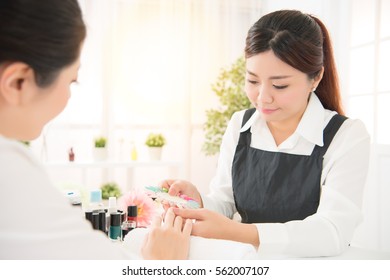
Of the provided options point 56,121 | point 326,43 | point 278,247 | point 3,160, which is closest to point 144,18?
point 56,121

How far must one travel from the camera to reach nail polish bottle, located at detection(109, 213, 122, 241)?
724mm

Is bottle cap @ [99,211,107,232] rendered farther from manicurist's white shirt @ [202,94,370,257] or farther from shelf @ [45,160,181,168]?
shelf @ [45,160,181,168]

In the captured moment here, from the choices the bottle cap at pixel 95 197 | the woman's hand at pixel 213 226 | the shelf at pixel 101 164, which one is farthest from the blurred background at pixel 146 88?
the woman's hand at pixel 213 226

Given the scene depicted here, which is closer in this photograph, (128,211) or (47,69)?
(47,69)

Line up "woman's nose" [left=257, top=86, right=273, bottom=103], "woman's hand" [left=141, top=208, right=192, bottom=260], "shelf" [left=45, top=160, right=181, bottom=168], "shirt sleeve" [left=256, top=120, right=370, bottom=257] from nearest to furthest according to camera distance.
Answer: "woman's hand" [left=141, top=208, right=192, bottom=260], "shirt sleeve" [left=256, top=120, right=370, bottom=257], "woman's nose" [left=257, top=86, right=273, bottom=103], "shelf" [left=45, top=160, right=181, bottom=168]

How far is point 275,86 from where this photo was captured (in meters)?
0.80

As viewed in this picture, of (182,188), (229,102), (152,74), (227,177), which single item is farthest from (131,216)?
(152,74)

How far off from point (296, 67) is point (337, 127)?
153mm

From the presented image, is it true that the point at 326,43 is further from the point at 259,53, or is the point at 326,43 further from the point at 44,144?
the point at 44,144

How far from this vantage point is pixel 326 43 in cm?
84

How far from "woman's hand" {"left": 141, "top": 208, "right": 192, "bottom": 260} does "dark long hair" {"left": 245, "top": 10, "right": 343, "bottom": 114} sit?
0.39 meters

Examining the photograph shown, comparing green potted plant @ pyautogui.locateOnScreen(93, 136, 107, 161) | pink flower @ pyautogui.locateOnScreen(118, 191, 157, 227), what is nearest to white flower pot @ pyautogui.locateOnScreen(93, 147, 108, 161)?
green potted plant @ pyautogui.locateOnScreen(93, 136, 107, 161)

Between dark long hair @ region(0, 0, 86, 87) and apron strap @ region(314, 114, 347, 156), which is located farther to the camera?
apron strap @ region(314, 114, 347, 156)

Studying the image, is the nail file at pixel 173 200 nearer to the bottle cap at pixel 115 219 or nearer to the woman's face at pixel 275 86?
the bottle cap at pixel 115 219
